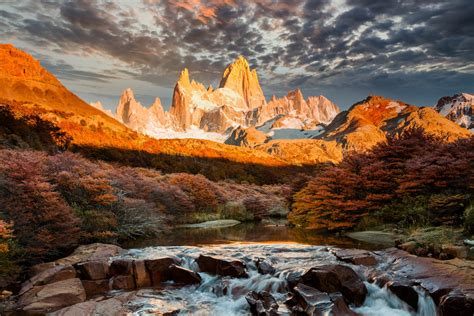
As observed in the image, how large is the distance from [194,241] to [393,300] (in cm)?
1229

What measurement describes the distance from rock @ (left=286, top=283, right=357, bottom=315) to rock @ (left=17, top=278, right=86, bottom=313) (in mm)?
6459

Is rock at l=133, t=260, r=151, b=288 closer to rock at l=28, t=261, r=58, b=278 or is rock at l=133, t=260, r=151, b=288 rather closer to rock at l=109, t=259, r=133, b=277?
rock at l=109, t=259, r=133, b=277

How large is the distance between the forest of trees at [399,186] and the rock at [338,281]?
373 inches

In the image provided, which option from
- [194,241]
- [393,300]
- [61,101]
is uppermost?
[61,101]

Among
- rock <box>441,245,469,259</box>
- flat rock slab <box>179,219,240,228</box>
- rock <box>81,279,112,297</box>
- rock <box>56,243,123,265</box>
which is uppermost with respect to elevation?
rock <box>441,245,469,259</box>

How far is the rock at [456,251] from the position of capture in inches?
473

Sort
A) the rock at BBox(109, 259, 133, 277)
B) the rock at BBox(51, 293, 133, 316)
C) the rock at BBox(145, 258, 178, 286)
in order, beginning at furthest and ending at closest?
the rock at BBox(145, 258, 178, 286), the rock at BBox(109, 259, 133, 277), the rock at BBox(51, 293, 133, 316)

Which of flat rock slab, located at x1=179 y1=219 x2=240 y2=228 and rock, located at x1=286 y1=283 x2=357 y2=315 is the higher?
rock, located at x1=286 y1=283 x2=357 y2=315

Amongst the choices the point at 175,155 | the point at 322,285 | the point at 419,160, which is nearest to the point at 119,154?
the point at 175,155

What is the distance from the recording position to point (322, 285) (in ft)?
35.3

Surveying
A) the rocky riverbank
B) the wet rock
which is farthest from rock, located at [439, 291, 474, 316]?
the wet rock

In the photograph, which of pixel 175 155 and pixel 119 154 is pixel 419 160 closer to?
pixel 119 154

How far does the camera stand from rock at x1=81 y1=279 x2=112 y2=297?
12008 mm

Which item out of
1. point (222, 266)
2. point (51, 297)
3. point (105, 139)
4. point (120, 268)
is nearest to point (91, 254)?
point (120, 268)
